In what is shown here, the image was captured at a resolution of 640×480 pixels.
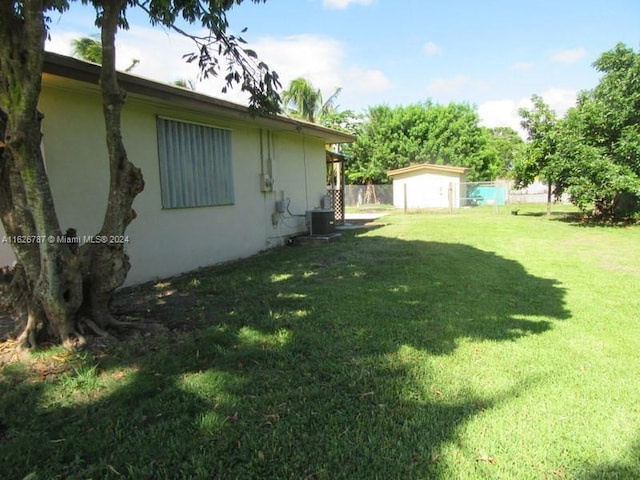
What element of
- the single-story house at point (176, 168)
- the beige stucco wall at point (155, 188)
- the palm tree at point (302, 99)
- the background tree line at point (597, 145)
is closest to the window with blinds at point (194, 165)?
the single-story house at point (176, 168)

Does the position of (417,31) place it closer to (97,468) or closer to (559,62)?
(559,62)

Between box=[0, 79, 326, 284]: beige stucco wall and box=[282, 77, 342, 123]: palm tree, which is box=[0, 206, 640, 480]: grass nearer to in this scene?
box=[0, 79, 326, 284]: beige stucco wall

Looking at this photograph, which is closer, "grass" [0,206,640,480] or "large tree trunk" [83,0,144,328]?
"grass" [0,206,640,480]

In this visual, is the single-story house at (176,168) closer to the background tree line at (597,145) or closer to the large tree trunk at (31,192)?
the large tree trunk at (31,192)

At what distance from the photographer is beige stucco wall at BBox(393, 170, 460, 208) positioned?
84.1ft

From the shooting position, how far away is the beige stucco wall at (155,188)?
16.2 ft

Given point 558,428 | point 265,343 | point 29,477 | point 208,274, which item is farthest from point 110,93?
point 558,428

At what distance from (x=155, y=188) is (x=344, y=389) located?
184 inches

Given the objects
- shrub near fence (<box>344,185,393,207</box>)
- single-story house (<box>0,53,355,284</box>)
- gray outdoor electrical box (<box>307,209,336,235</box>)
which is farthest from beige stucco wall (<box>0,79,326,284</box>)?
shrub near fence (<box>344,185,393,207</box>)

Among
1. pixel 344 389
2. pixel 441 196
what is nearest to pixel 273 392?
pixel 344 389

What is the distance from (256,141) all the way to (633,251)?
7865mm

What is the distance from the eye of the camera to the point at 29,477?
191 centimetres

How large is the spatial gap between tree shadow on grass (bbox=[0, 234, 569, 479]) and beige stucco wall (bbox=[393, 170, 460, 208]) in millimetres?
21241
